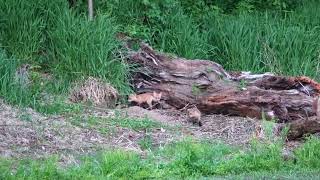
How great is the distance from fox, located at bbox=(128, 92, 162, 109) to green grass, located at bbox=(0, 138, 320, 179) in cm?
232

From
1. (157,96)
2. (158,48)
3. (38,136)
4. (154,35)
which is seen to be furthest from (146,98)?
(38,136)

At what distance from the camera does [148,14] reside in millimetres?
11945

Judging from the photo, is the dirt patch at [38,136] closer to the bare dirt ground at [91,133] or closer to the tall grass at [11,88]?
the bare dirt ground at [91,133]

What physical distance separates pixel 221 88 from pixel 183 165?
3.01 meters

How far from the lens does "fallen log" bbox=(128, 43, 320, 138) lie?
935 cm

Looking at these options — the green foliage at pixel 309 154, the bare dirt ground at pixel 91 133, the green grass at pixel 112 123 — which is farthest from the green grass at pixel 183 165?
the green grass at pixel 112 123

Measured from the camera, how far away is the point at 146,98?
10008mm

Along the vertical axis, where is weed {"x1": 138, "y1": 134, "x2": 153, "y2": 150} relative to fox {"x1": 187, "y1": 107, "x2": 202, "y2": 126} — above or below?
above

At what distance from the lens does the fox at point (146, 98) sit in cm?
998

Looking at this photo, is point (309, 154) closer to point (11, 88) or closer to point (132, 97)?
point (132, 97)

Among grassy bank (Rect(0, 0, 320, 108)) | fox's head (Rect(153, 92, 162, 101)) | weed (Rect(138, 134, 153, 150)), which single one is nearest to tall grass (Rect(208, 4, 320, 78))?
grassy bank (Rect(0, 0, 320, 108))

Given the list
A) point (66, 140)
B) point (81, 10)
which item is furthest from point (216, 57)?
point (66, 140)

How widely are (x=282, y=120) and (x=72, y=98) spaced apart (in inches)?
116

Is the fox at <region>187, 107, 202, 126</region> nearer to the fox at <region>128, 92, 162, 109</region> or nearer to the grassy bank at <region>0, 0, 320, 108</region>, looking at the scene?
the fox at <region>128, 92, 162, 109</region>
